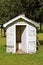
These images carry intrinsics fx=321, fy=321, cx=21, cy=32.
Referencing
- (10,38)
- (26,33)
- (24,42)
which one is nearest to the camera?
(10,38)

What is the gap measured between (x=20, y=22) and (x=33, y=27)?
3.41ft

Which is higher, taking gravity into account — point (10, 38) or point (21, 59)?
point (10, 38)

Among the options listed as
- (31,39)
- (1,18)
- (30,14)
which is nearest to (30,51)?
(31,39)

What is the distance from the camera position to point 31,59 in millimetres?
20188

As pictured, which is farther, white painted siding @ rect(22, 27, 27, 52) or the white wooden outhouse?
white painted siding @ rect(22, 27, 27, 52)

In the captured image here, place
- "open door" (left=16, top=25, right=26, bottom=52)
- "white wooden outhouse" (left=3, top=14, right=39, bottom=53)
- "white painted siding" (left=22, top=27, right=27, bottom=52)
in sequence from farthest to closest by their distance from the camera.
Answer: "open door" (left=16, top=25, right=26, bottom=52)
"white painted siding" (left=22, top=27, right=27, bottom=52)
"white wooden outhouse" (left=3, top=14, right=39, bottom=53)

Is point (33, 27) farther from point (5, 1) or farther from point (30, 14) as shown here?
point (5, 1)

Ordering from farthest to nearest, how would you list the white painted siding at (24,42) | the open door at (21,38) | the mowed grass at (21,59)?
the open door at (21,38) < the white painted siding at (24,42) < the mowed grass at (21,59)

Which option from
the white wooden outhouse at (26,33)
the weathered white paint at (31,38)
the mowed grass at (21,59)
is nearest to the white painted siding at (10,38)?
the white wooden outhouse at (26,33)

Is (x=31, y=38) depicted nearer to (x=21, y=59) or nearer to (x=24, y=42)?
(x=24, y=42)

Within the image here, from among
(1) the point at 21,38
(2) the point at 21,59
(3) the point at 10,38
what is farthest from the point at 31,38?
(2) the point at 21,59

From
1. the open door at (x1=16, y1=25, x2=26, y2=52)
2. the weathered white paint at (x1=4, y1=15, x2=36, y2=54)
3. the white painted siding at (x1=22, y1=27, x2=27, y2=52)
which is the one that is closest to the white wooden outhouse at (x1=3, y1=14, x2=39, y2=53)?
the weathered white paint at (x1=4, y1=15, x2=36, y2=54)

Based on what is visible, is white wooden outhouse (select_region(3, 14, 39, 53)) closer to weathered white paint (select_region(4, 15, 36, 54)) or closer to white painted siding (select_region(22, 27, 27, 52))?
weathered white paint (select_region(4, 15, 36, 54))

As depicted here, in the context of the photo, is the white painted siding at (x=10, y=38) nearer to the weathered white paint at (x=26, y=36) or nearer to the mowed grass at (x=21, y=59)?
the weathered white paint at (x=26, y=36)
